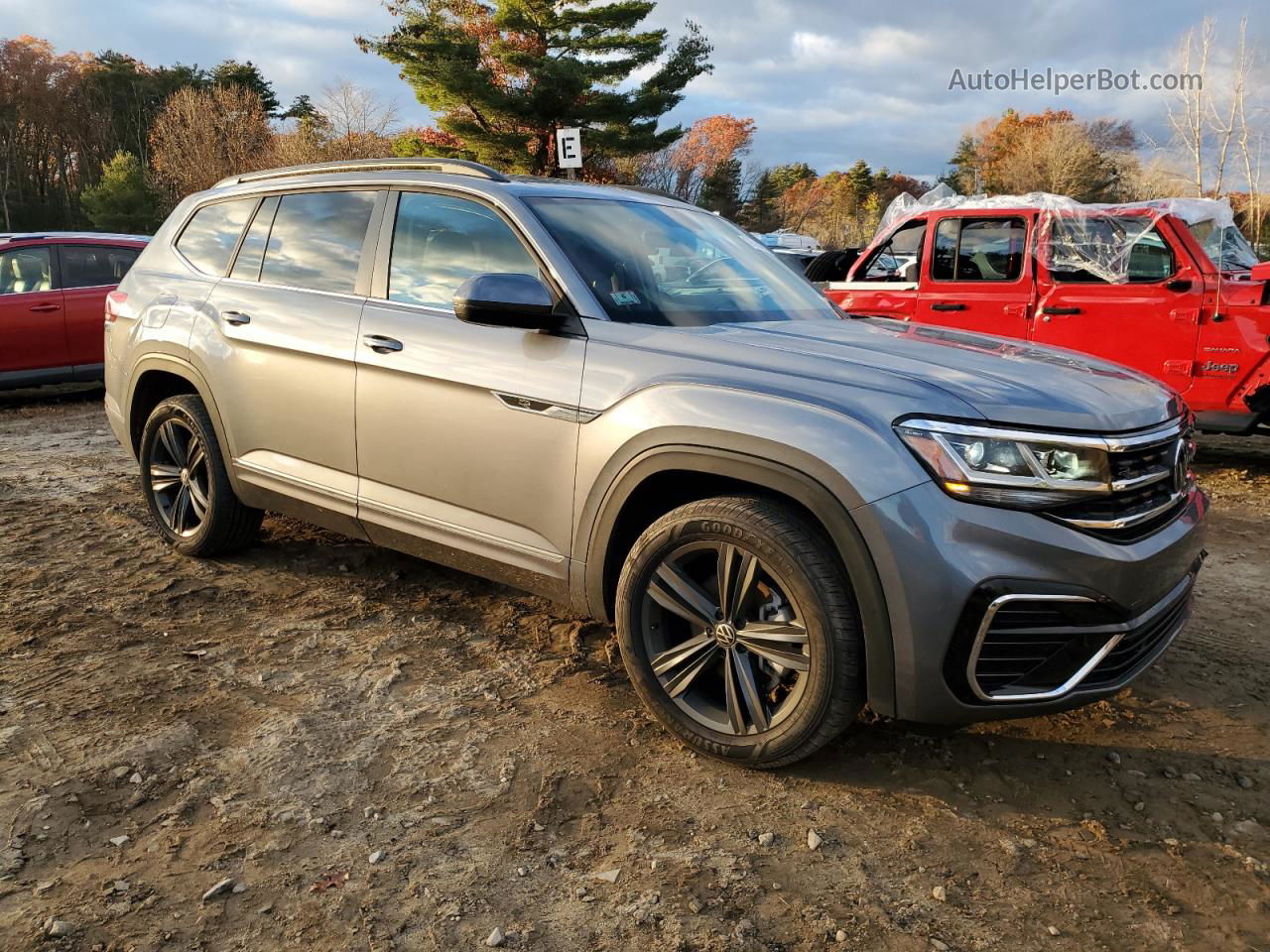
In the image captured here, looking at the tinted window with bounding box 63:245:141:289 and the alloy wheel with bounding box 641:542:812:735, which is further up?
the tinted window with bounding box 63:245:141:289

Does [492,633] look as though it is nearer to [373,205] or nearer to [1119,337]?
[373,205]

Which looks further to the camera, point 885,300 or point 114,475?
point 885,300

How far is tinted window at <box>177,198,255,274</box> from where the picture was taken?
14.4 feet

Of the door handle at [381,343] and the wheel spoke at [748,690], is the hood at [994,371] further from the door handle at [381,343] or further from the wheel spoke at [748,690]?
the door handle at [381,343]

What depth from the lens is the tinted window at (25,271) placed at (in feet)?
30.2

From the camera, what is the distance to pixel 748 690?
275 centimetres

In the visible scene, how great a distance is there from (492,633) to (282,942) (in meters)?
1.78

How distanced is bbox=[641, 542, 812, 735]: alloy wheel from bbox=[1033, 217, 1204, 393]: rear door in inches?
200

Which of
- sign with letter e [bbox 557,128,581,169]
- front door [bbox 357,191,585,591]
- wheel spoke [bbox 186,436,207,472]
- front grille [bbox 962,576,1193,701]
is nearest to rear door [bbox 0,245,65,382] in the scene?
wheel spoke [bbox 186,436,207,472]

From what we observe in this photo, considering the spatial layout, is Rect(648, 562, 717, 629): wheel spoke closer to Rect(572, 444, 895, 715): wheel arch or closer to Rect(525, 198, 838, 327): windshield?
Rect(572, 444, 895, 715): wheel arch

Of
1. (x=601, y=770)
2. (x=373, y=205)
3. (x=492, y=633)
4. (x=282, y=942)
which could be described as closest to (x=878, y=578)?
(x=601, y=770)

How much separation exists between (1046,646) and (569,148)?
11.9 meters

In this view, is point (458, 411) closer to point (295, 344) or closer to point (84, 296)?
point (295, 344)

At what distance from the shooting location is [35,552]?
476 cm
